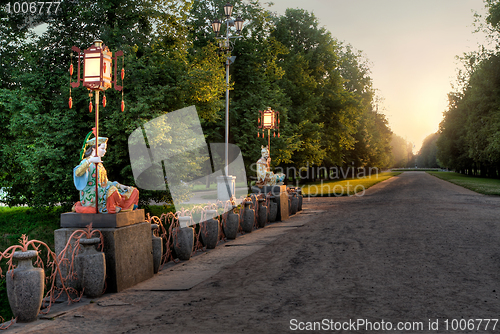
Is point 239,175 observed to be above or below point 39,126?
below

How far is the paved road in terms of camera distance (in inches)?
218

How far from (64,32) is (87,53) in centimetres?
1273

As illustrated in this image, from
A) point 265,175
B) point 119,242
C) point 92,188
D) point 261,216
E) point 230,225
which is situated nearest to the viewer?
point 119,242

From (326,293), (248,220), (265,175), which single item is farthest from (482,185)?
(326,293)

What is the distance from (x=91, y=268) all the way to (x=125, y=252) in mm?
778

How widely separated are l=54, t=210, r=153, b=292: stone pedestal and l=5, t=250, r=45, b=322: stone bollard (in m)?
1.64

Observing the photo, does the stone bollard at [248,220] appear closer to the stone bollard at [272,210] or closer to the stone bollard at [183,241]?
the stone bollard at [272,210]

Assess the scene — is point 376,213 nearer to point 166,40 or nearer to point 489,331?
point 166,40

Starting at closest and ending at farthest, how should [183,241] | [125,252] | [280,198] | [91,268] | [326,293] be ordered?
[91,268] → [326,293] → [125,252] → [183,241] → [280,198]

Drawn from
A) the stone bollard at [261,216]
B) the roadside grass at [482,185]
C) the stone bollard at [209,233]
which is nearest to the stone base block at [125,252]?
the stone bollard at [209,233]

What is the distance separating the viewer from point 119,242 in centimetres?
734

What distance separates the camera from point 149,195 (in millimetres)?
17984

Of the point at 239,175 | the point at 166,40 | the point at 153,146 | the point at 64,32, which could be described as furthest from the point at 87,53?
the point at 239,175

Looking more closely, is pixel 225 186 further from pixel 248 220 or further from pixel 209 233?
pixel 209 233
